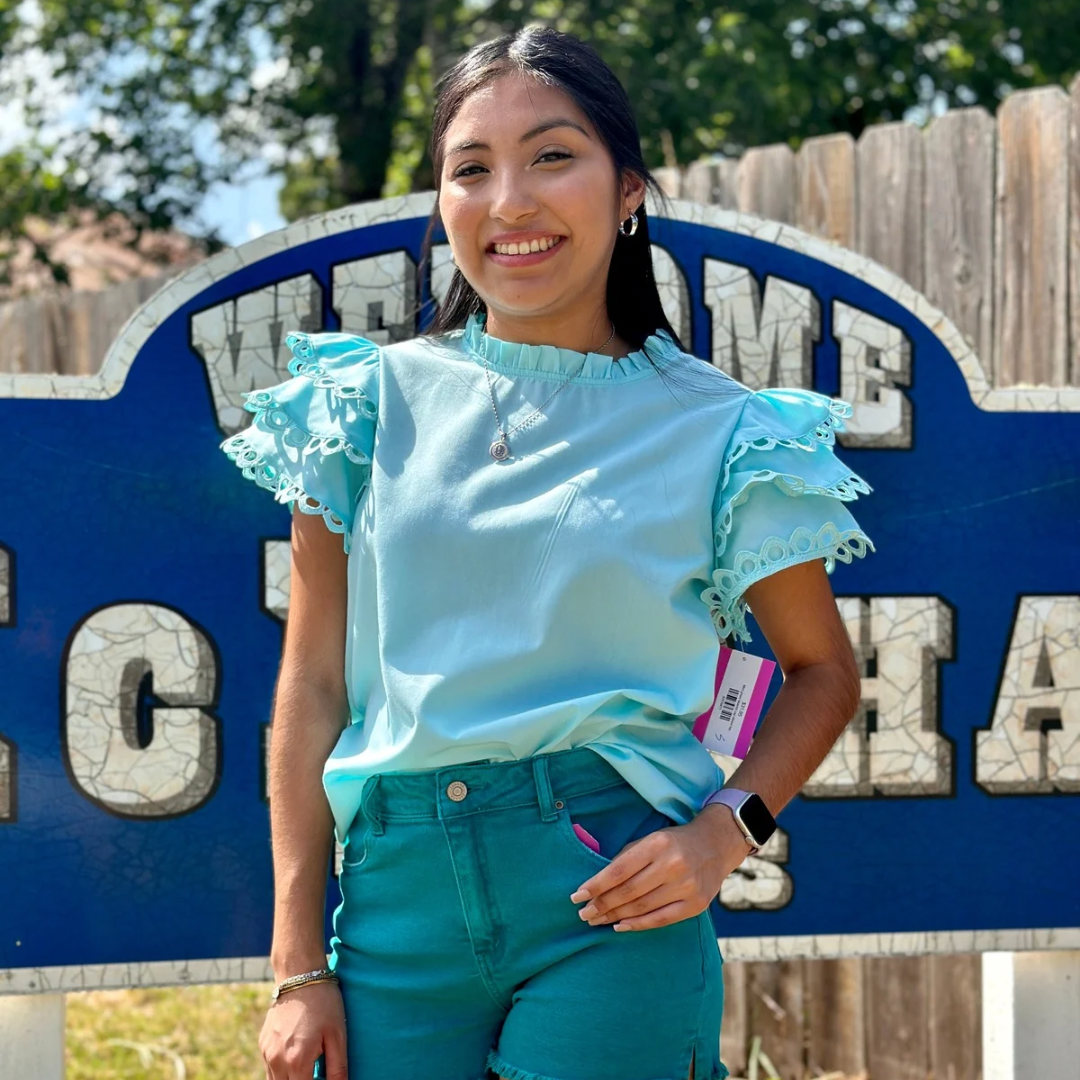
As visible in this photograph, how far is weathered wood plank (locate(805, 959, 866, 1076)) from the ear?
2.43 m

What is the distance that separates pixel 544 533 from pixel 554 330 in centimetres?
36

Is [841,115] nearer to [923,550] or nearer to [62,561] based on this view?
[923,550]

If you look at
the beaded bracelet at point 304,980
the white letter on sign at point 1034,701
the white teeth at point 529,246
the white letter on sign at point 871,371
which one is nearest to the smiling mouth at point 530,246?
the white teeth at point 529,246

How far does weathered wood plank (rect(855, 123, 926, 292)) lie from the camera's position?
3.68 metres

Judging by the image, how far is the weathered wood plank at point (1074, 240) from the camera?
3.49m

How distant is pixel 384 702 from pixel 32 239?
8270 mm

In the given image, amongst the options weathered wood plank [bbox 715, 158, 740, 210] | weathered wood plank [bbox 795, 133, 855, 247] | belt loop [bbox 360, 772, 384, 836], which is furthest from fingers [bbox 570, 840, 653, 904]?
weathered wood plank [bbox 715, 158, 740, 210]

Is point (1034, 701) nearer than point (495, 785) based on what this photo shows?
No

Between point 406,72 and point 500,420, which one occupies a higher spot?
point 406,72

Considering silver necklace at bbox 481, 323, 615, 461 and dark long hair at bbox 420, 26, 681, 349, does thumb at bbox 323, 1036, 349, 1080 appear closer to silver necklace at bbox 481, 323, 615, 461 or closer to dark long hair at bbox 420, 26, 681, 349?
silver necklace at bbox 481, 323, 615, 461

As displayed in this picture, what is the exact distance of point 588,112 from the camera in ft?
6.40

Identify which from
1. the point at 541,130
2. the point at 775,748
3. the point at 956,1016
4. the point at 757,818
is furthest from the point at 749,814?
the point at 956,1016

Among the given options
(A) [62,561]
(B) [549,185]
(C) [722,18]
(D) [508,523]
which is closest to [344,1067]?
(D) [508,523]

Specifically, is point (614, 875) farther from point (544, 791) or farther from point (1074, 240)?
point (1074, 240)
